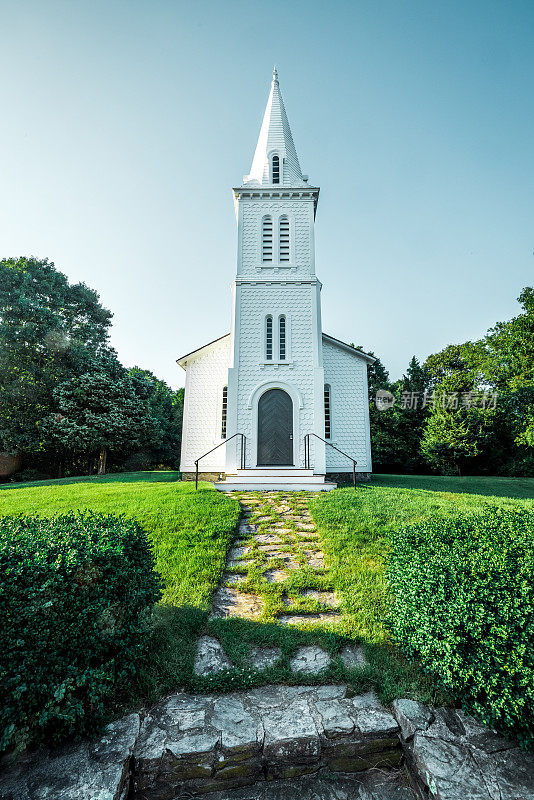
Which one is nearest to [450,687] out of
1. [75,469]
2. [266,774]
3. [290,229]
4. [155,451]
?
[266,774]

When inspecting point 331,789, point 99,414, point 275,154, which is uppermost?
point 275,154

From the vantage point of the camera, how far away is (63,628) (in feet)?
9.28

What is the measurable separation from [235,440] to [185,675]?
11.0m

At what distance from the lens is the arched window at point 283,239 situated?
53.0ft

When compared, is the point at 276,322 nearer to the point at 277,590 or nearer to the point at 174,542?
the point at 174,542

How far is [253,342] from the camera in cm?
1527

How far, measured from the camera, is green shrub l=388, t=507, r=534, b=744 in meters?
2.70

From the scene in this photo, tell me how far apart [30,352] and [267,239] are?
1594cm

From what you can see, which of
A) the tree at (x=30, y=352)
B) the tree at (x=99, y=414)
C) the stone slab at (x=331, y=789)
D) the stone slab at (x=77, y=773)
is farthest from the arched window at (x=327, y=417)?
the tree at (x=30, y=352)

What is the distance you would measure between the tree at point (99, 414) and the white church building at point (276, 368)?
7185 millimetres

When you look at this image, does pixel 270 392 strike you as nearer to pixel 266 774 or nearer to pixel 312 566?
pixel 312 566

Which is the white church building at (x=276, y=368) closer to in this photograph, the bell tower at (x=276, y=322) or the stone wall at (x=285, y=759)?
the bell tower at (x=276, y=322)

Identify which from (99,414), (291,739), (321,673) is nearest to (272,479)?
(321,673)

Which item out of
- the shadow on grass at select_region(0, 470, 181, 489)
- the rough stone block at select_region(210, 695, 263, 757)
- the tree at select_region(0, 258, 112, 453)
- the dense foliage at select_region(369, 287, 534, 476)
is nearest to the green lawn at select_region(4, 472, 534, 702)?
the rough stone block at select_region(210, 695, 263, 757)
